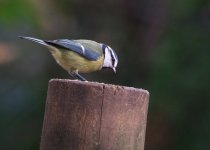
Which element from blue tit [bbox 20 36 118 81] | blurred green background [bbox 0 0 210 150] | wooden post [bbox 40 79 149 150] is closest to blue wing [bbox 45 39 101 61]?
blue tit [bbox 20 36 118 81]

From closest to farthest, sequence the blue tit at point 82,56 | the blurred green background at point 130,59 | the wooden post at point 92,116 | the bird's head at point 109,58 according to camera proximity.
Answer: the wooden post at point 92,116 → the blue tit at point 82,56 → the bird's head at point 109,58 → the blurred green background at point 130,59

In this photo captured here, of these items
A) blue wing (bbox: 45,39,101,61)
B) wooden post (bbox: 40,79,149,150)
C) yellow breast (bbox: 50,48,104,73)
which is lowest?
wooden post (bbox: 40,79,149,150)

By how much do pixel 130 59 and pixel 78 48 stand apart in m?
2.71

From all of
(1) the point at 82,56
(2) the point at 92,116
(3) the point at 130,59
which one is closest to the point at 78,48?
(1) the point at 82,56

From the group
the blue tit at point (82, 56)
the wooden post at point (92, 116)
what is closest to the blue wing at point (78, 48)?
the blue tit at point (82, 56)

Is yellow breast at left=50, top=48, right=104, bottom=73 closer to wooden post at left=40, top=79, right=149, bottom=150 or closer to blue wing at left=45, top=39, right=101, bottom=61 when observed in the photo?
blue wing at left=45, top=39, right=101, bottom=61

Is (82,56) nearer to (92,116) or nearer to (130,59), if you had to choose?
(92,116)

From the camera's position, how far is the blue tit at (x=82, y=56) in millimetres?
4117

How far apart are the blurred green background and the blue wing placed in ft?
5.58

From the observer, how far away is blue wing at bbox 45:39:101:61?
399 cm

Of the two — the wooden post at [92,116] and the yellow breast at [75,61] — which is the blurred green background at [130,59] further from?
the wooden post at [92,116]

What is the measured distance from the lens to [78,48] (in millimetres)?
4113

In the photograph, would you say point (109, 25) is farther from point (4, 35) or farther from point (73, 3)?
point (4, 35)

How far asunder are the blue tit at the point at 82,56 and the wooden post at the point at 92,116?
59.4 inches
